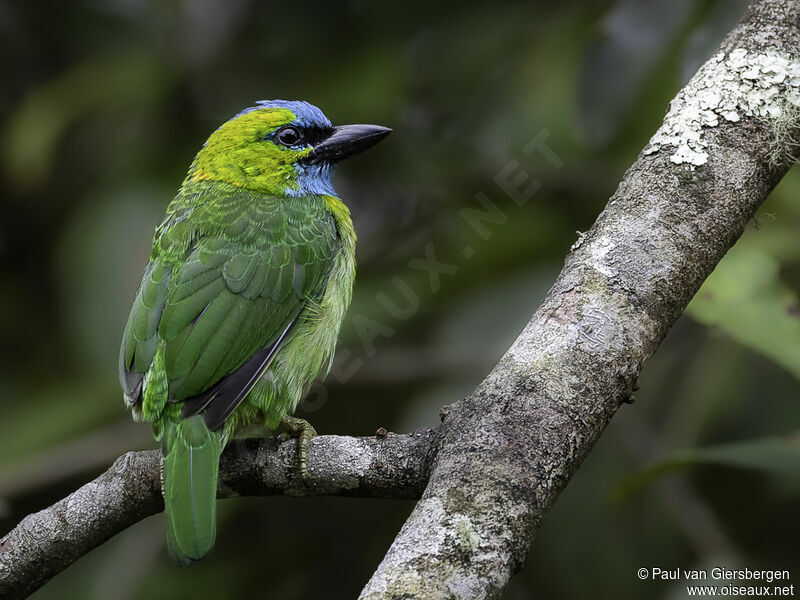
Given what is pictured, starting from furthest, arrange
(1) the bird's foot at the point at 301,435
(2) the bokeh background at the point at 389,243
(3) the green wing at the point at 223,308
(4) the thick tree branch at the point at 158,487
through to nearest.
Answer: (2) the bokeh background at the point at 389,243 < (3) the green wing at the point at 223,308 < (1) the bird's foot at the point at 301,435 < (4) the thick tree branch at the point at 158,487

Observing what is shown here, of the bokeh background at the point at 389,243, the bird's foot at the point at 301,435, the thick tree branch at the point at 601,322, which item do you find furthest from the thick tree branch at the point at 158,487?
the bokeh background at the point at 389,243

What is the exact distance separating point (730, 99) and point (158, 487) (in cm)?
172

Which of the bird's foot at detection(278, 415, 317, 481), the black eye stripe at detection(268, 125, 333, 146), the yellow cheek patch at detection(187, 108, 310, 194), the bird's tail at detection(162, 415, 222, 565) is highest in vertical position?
the black eye stripe at detection(268, 125, 333, 146)

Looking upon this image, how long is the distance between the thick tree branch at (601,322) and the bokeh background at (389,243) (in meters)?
1.23

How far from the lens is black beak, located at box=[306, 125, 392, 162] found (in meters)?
3.66

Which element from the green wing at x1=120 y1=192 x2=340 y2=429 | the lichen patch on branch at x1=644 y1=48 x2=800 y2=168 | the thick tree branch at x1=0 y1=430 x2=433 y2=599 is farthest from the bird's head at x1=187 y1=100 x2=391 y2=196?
the lichen patch on branch at x1=644 y1=48 x2=800 y2=168

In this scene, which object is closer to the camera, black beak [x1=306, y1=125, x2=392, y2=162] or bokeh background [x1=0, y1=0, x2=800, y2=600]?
black beak [x1=306, y1=125, x2=392, y2=162]

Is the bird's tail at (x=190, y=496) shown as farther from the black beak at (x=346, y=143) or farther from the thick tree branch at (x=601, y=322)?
the black beak at (x=346, y=143)

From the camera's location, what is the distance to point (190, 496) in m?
2.41

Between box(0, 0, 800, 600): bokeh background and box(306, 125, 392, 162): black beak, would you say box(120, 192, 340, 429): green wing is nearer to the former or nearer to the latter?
box(306, 125, 392, 162): black beak

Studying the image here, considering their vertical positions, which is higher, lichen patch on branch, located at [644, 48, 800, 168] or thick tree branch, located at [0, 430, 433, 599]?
lichen patch on branch, located at [644, 48, 800, 168]

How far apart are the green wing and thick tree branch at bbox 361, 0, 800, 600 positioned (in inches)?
38.5

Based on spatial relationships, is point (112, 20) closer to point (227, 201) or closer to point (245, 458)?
point (227, 201)

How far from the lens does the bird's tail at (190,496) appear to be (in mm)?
2377
